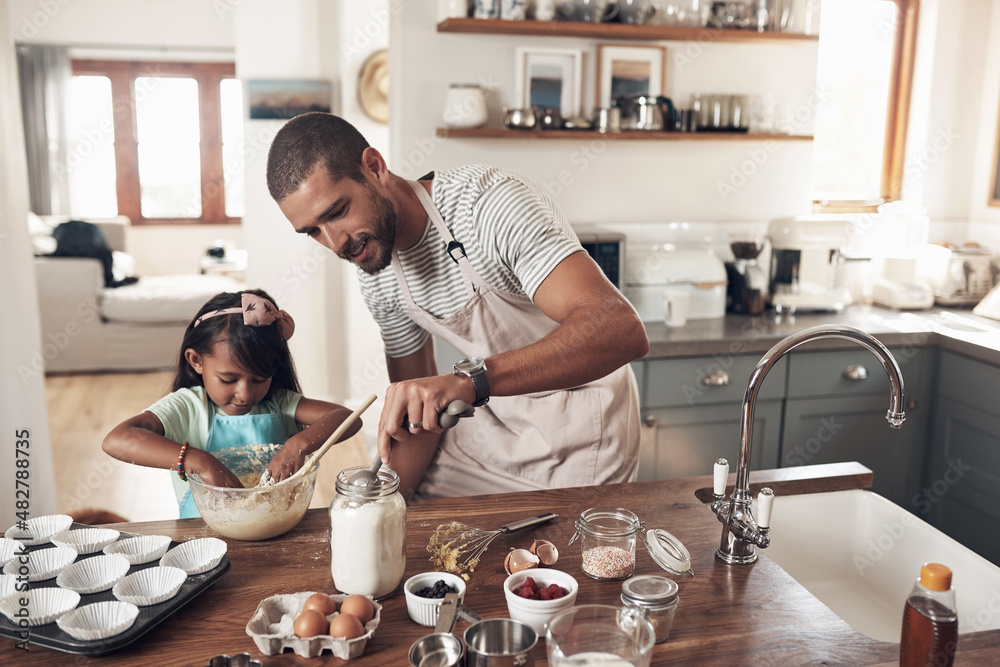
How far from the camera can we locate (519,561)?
121 centimetres

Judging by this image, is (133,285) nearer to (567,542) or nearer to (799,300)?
(799,300)

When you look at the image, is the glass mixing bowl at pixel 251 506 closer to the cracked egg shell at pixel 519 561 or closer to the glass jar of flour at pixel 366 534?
the glass jar of flour at pixel 366 534

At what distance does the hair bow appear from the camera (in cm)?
173

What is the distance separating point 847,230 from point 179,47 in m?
7.32

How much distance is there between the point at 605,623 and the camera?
928 mm

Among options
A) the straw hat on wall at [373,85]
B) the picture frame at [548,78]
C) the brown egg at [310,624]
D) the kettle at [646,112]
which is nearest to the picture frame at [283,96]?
the straw hat on wall at [373,85]

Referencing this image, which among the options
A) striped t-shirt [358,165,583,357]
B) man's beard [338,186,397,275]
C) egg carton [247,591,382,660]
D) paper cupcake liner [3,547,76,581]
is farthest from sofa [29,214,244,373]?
egg carton [247,591,382,660]

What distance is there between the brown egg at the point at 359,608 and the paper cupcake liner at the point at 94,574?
0.32m

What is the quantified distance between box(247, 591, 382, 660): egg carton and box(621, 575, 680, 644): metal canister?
0.32m

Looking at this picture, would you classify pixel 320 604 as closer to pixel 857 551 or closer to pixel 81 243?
pixel 857 551

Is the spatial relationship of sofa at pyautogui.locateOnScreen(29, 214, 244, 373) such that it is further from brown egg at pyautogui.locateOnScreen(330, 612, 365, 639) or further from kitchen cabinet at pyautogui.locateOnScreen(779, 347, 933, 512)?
brown egg at pyautogui.locateOnScreen(330, 612, 365, 639)

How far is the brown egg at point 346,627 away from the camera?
3.29 ft

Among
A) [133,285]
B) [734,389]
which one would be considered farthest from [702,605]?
[133,285]

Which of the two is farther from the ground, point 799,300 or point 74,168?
point 74,168
